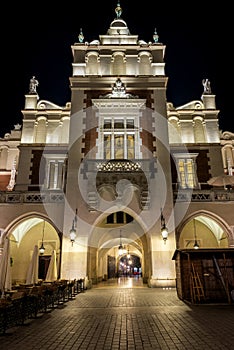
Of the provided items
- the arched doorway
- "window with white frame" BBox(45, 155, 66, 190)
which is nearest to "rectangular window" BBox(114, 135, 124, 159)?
"window with white frame" BBox(45, 155, 66, 190)

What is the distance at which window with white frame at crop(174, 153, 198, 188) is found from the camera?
20.2 m

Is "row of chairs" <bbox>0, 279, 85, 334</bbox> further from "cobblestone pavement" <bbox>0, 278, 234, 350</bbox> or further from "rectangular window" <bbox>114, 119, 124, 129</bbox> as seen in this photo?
"rectangular window" <bbox>114, 119, 124, 129</bbox>

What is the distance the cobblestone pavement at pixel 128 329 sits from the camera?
5.53 metres

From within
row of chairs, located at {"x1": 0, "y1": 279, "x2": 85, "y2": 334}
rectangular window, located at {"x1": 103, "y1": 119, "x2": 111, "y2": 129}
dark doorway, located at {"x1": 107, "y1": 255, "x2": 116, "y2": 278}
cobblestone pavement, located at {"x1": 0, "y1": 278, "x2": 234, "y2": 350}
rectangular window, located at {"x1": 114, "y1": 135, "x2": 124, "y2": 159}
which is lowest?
cobblestone pavement, located at {"x1": 0, "y1": 278, "x2": 234, "y2": 350}

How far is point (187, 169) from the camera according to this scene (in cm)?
2077

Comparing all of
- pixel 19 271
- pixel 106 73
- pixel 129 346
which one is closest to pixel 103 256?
pixel 19 271

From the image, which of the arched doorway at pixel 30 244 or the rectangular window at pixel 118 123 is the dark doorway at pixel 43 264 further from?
the rectangular window at pixel 118 123

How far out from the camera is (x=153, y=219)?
664 inches

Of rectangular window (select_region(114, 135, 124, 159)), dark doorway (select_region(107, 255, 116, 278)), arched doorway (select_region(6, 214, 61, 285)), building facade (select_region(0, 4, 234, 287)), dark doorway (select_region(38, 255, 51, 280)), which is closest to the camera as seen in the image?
building facade (select_region(0, 4, 234, 287))

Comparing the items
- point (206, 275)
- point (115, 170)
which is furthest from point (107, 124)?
point (206, 275)

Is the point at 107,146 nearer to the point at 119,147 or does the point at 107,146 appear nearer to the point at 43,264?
the point at 119,147

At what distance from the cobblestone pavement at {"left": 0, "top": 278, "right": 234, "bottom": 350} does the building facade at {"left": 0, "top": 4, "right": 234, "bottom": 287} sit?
733 cm

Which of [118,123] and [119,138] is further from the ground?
[118,123]

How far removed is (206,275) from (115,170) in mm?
7920
